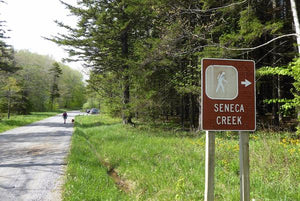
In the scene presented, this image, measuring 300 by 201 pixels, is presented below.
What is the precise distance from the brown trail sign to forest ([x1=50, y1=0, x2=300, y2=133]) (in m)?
6.49

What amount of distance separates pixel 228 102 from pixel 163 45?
7687 millimetres

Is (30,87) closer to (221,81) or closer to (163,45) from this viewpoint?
(163,45)

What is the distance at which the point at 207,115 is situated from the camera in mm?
2264

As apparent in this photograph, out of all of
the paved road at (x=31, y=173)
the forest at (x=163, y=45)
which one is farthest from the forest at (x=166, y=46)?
the paved road at (x=31, y=173)

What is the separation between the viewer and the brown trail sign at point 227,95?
7.47 ft

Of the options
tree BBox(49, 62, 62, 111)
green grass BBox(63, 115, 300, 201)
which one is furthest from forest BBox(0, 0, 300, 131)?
tree BBox(49, 62, 62, 111)

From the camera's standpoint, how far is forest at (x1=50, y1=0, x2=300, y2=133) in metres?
9.32

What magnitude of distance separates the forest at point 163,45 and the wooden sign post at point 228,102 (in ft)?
21.4

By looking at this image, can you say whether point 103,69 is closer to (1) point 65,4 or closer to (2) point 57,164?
(1) point 65,4

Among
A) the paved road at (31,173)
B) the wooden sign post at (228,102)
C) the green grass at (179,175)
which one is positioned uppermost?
the wooden sign post at (228,102)

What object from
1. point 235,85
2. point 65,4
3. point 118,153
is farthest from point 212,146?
point 65,4

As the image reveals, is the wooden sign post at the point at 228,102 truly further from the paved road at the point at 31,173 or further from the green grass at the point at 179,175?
the paved road at the point at 31,173

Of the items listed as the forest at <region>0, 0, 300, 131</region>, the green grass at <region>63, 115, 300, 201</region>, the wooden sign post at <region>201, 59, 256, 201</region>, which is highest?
the forest at <region>0, 0, 300, 131</region>

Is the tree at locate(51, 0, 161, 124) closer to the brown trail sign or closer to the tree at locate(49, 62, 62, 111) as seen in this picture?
the brown trail sign
